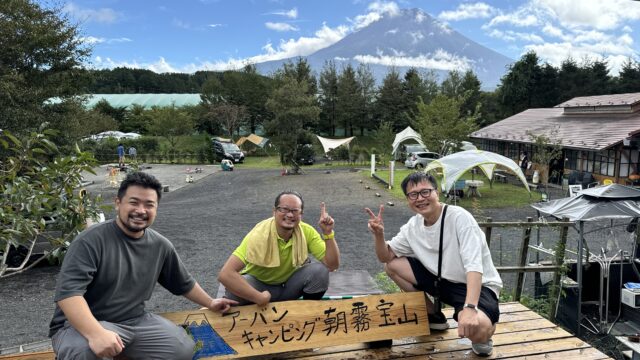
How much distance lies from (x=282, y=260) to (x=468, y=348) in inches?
56.0

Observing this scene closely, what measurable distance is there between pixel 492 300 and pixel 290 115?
19334 millimetres

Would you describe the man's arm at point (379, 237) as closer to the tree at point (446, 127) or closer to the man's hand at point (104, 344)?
the man's hand at point (104, 344)

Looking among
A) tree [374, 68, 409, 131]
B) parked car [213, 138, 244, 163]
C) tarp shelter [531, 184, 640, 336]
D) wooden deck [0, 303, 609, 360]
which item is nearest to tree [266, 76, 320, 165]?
parked car [213, 138, 244, 163]

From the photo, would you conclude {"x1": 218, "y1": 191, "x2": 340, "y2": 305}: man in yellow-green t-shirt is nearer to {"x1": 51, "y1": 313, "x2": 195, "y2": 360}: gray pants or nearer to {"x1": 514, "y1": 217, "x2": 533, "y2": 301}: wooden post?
{"x1": 51, "y1": 313, "x2": 195, "y2": 360}: gray pants

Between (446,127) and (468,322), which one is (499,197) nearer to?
(446,127)

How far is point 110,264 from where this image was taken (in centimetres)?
223

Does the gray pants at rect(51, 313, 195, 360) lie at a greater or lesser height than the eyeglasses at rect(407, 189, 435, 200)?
lesser

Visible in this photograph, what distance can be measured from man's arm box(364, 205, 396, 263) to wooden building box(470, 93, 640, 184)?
14893 millimetres

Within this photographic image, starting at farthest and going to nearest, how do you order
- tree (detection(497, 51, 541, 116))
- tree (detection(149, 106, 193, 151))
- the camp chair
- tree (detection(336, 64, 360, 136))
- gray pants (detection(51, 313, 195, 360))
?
tree (detection(336, 64, 360, 136))
tree (detection(497, 51, 541, 116))
tree (detection(149, 106, 193, 151))
the camp chair
gray pants (detection(51, 313, 195, 360))

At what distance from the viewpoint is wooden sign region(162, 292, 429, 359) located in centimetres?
267

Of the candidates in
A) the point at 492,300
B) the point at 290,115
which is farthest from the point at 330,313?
the point at 290,115

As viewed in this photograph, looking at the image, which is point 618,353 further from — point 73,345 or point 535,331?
point 73,345

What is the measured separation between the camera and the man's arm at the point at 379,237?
2947 millimetres

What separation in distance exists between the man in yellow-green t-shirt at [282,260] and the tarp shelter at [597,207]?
3095mm
